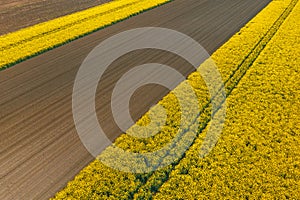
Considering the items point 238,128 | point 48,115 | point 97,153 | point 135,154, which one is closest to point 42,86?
point 48,115

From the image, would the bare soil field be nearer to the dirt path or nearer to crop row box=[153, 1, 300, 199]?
the dirt path

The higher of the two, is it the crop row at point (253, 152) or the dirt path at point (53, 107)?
the dirt path at point (53, 107)

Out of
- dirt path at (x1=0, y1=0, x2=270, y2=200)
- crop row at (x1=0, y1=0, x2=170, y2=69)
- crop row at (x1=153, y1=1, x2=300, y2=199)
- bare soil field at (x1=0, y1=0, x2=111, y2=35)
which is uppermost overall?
bare soil field at (x1=0, y1=0, x2=111, y2=35)

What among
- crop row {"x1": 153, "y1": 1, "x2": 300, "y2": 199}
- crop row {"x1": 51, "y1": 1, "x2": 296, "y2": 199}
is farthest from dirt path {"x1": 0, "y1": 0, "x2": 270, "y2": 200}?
crop row {"x1": 153, "y1": 1, "x2": 300, "y2": 199}

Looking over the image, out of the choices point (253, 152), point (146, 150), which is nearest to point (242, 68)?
point (253, 152)

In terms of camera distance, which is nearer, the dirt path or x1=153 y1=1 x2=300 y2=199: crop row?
x1=153 y1=1 x2=300 y2=199: crop row

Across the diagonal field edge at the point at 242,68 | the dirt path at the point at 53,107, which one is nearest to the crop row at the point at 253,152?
the diagonal field edge at the point at 242,68

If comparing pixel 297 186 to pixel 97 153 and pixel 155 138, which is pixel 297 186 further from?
pixel 97 153

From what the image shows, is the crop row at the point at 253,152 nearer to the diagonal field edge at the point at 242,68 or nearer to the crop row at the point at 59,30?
the diagonal field edge at the point at 242,68
